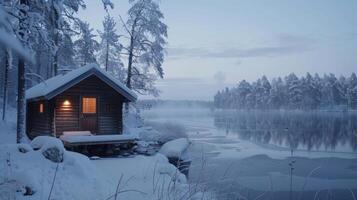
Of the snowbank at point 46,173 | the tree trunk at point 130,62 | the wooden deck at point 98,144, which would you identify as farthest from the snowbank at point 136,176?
the tree trunk at point 130,62

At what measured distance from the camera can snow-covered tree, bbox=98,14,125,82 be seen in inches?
1567

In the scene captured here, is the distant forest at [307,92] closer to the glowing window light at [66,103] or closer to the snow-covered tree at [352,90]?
the snow-covered tree at [352,90]

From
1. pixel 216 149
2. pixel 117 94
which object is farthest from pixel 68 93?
pixel 216 149

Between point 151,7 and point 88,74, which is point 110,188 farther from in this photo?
point 151,7

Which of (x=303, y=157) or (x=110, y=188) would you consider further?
(x=303, y=157)

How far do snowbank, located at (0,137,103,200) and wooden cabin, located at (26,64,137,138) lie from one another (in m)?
5.63

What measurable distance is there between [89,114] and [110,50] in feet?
80.0

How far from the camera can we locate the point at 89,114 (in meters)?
18.2

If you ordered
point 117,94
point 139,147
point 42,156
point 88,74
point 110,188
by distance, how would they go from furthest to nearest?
point 139,147, point 117,94, point 88,74, point 42,156, point 110,188

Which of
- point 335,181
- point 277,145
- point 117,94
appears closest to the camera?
point 335,181

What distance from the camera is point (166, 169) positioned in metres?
11.7

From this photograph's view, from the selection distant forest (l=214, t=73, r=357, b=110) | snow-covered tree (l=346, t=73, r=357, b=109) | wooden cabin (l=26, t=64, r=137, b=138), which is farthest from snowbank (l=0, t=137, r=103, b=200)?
snow-covered tree (l=346, t=73, r=357, b=109)

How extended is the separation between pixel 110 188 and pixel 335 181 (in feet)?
35.6

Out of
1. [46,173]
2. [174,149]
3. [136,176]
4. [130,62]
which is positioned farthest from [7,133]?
[46,173]
